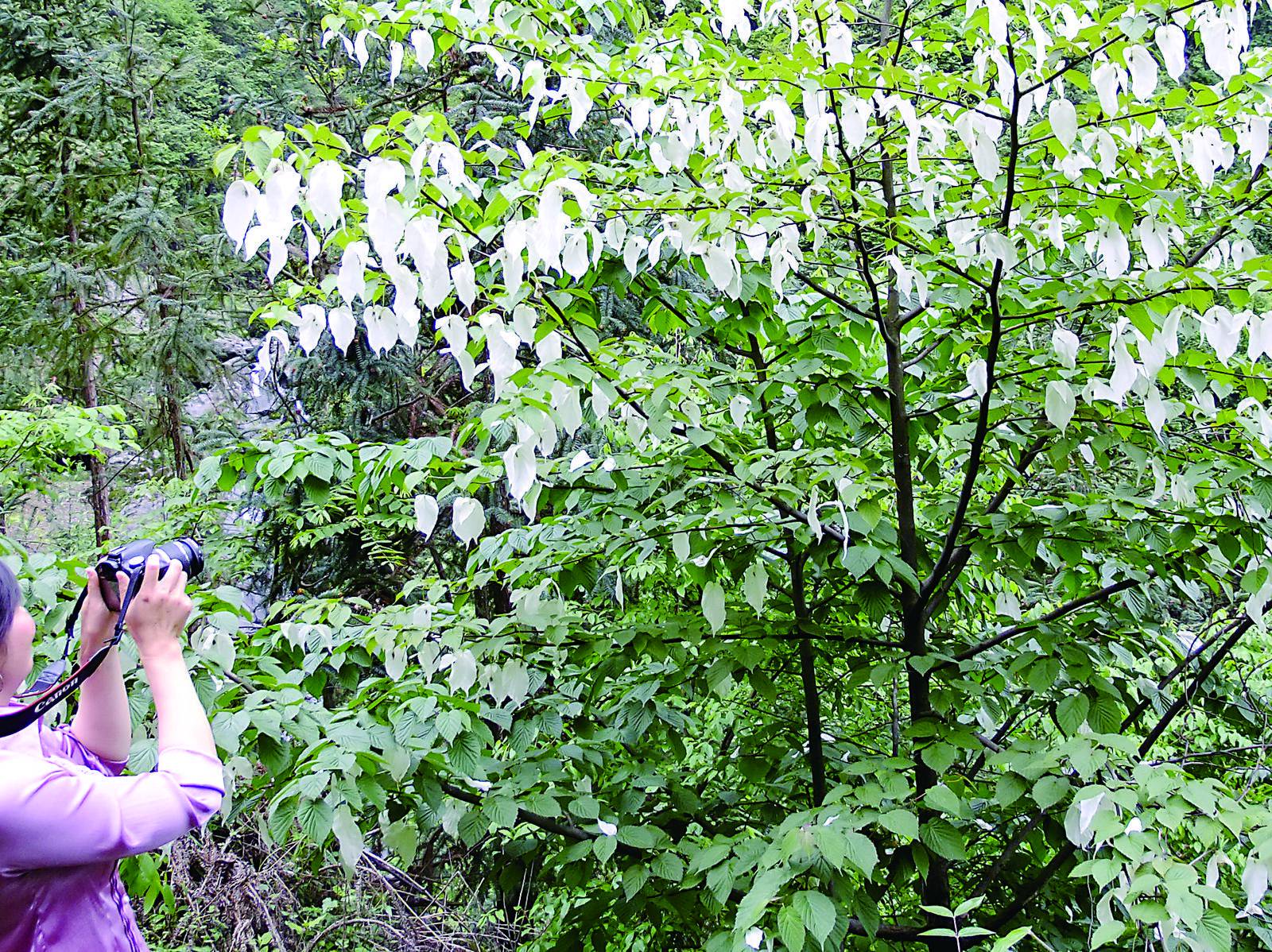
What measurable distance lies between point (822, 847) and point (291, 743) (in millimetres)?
954

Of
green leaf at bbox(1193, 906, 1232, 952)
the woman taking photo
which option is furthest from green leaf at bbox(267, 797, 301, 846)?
green leaf at bbox(1193, 906, 1232, 952)

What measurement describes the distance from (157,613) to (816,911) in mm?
1039

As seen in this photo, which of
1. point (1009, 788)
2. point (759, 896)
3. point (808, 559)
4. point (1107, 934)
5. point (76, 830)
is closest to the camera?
point (76, 830)

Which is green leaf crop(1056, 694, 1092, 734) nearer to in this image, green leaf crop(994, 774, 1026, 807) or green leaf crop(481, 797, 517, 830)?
green leaf crop(994, 774, 1026, 807)

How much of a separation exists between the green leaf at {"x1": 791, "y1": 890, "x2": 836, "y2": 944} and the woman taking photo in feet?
2.84

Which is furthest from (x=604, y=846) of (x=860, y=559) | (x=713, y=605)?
(x=860, y=559)

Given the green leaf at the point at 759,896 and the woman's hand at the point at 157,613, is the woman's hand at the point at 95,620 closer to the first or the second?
the woman's hand at the point at 157,613

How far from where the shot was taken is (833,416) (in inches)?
81.6

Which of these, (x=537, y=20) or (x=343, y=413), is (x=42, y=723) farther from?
(x=343, y=413)

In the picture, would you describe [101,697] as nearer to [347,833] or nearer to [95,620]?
[95,620]

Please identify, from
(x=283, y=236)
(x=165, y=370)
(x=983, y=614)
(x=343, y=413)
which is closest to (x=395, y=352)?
(x=343, y=413)

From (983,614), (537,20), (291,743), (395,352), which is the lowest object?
(983,614)

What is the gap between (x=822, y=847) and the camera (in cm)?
150

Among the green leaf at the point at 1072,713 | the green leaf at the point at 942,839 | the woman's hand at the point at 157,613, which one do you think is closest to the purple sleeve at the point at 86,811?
the woman's hand at the point at 157,613
